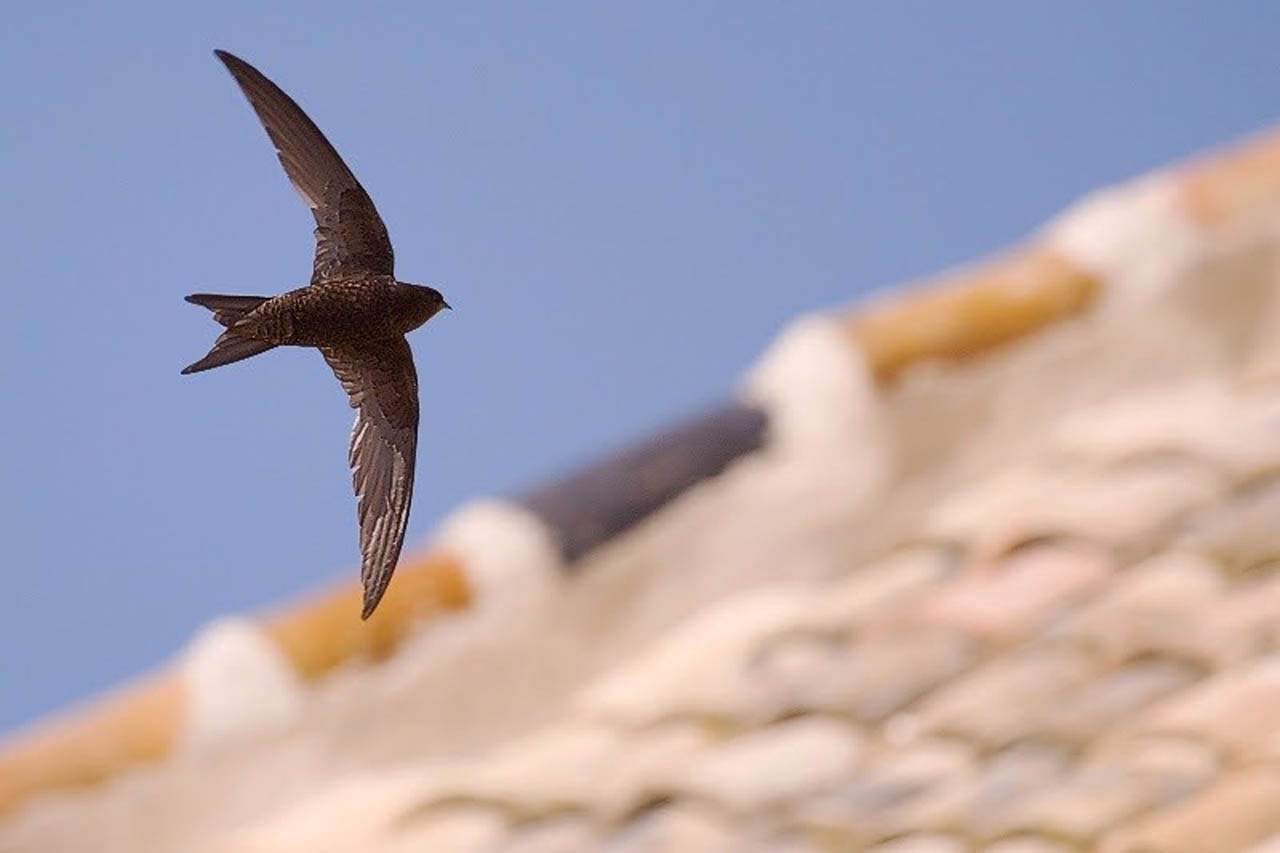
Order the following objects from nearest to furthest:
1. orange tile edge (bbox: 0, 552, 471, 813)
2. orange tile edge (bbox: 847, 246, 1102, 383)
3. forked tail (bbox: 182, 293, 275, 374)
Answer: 1. forked tail (bbox: 182, 293, 275, 374)
2. orange tile edge (bbox: 0, 552, 471, 813)
3. orange tile edge (bbox: 847, 246, 1102, 383)

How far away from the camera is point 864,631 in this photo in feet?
4.89

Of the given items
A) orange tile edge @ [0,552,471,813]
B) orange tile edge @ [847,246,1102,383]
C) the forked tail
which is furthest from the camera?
orange tile edge @ [847,246,1102,383]

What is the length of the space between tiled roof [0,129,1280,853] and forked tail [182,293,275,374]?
2.30 feet

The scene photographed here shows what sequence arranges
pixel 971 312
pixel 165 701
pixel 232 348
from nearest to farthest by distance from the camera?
pixel 232 348 → pixel 165 701 → pixel 971 312

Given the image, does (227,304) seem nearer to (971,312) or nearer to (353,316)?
(353,316)

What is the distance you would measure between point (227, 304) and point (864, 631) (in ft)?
2.83

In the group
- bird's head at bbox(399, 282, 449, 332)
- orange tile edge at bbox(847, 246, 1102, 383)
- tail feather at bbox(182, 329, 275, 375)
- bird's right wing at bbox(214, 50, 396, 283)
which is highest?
orange tile edge at bbox(847, 246, 1102, 383)

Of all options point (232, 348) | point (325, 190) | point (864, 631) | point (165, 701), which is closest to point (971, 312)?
point (864, 631)

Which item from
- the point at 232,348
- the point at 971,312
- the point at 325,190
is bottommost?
the point at 232,348

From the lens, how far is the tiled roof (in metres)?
1.41

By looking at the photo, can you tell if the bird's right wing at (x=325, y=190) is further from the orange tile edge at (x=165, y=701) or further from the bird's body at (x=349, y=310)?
the orange tile edge at (x=165, y=701)

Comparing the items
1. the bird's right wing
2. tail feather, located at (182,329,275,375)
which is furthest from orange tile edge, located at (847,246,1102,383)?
tail feather, located at (182,329,275,375)

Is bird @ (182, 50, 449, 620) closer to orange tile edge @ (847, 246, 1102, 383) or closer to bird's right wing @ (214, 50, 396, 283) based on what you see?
bird's right wing @ (214, 50, 396, 283)

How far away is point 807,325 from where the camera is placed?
153 centimetres
